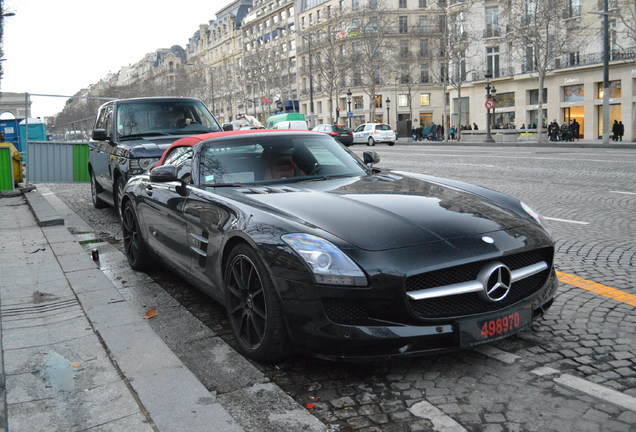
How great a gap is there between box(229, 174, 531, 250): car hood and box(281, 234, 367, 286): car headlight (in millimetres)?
113

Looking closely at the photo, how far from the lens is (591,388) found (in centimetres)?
314

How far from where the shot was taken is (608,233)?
7.16 meters

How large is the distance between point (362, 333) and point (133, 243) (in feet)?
12.6

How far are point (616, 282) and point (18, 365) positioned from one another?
169 inches

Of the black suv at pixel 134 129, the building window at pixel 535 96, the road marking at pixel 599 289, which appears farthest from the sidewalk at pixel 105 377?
the building window at pixel 535 96

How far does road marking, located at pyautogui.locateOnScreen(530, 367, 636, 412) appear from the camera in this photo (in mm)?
2973

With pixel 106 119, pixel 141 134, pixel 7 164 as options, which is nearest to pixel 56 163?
pixel 7 164

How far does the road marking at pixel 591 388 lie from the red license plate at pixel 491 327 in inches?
10.5

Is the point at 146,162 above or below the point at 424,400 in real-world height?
above

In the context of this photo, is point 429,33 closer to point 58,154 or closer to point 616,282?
point 58,154

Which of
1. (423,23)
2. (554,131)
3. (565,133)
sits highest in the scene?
(423,23)

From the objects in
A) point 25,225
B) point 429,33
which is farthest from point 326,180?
point 429,33

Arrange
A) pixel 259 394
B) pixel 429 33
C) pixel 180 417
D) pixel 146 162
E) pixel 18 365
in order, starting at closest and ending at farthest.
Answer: pixel 180 417, pixel 259 394, pixel 18 365, pixel 146 162, pixel 429 33

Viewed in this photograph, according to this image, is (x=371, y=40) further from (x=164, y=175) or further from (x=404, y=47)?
(x=164, y=175)
